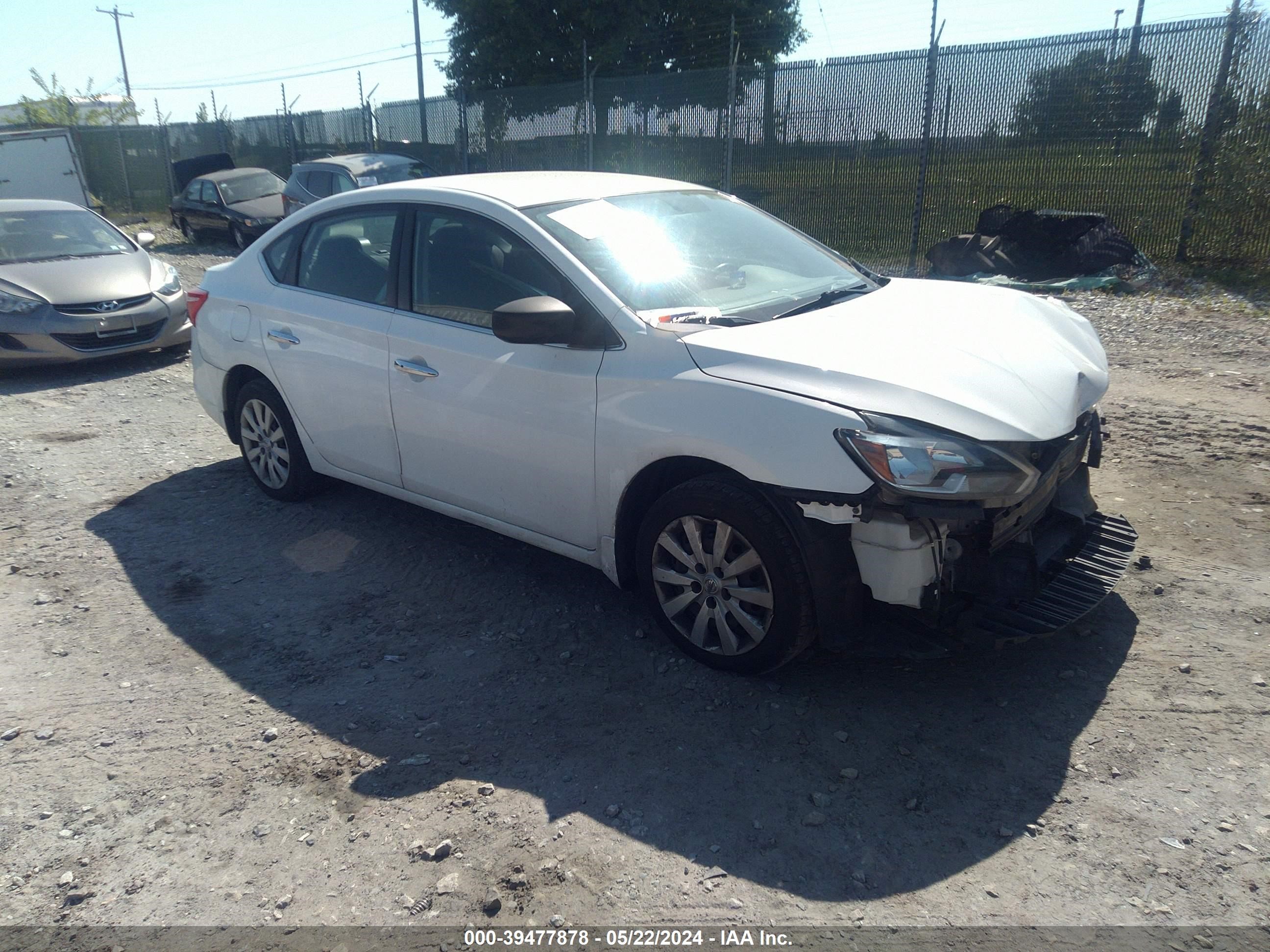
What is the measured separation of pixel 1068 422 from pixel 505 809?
2259 millimetres

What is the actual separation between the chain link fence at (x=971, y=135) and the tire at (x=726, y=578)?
9.70 meters

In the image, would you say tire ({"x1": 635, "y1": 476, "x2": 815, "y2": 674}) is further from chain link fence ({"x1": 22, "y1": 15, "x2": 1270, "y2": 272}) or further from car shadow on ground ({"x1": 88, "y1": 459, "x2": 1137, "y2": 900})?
chain link fence ({"x1": 22, "y1": 15, "x2": 1270, "y2": 272})

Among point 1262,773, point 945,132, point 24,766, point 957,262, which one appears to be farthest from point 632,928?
point 945,132

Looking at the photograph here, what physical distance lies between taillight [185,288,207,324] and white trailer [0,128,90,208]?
1758 cm

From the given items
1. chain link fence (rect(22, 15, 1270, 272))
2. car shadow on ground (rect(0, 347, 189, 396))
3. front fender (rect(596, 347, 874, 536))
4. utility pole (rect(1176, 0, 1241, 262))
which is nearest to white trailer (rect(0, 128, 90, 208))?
chain link fence (rect(22, 15, 1270, 272))

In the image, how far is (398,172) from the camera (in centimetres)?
1587

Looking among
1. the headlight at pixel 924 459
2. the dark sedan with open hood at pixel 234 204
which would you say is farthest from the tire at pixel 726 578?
the dark sedan with open hood at pixel 234 204

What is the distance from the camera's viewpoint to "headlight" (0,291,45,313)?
8.41 meters

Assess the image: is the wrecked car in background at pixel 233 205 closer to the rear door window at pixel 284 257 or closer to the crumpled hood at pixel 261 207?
the crumpled hood at pixel 261 207

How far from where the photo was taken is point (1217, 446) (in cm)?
554

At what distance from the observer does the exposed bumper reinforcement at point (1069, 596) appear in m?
3.17

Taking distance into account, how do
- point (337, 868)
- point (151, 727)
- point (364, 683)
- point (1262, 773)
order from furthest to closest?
1. point (364, 683)
2. point (151, 727)
3. point (1262, 773)
4. point (337, 868)

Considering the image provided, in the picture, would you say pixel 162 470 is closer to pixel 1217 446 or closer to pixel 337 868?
pixel 337 868

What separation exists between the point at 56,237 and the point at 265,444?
614 centimetres
